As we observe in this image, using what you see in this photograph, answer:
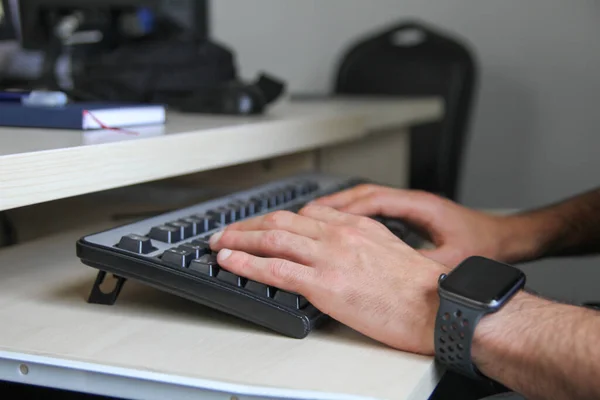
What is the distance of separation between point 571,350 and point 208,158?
16.3 inches

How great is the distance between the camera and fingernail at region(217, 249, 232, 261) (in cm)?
61

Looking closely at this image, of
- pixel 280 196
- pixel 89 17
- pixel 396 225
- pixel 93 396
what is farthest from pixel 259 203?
Result: pixel 89 17

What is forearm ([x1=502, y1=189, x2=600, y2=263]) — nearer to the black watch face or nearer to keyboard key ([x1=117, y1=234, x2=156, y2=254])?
the black watch face

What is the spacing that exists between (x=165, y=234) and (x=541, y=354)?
1.08 ft

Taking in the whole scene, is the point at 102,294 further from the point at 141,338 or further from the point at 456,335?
the point at 456,335

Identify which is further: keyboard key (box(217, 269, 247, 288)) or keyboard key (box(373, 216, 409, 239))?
keyboard key (box(373, 216, 409, 239))

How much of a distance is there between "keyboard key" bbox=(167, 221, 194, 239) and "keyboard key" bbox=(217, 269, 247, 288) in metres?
0.09

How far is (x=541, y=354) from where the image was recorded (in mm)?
562

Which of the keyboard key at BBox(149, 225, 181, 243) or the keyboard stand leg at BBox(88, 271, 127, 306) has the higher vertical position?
the keyboard key at BBox(149, 225, 181, 243)

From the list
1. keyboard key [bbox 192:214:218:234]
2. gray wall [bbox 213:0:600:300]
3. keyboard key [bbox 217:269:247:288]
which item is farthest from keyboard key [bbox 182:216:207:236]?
gray wall [bbox 213:0:600:300]

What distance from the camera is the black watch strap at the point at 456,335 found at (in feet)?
1.81

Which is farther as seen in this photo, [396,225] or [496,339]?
[396,225]

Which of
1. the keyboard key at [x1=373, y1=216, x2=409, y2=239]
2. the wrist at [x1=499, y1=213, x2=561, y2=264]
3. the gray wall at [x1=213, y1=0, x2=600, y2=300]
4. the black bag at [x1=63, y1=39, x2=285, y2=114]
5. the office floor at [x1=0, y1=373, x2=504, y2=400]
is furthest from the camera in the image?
the gray wall at [x1=213, y1=0, x2=600, y2=300]

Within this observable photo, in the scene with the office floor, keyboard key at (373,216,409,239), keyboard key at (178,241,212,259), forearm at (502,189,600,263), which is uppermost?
keyboard key at (178,241,212,259)
